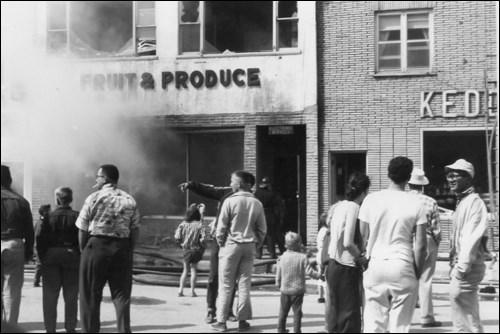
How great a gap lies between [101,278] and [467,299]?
3.43 m

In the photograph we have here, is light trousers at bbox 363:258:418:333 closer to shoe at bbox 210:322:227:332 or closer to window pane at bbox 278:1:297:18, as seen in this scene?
shoe at bbox 210:322:227:332

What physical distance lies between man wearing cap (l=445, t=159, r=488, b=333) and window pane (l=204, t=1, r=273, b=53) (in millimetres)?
11349

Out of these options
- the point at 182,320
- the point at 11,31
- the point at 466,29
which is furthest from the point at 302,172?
the point at 182,320

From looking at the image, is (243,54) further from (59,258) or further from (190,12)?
(59,258)

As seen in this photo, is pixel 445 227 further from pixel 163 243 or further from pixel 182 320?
pixel 182 320

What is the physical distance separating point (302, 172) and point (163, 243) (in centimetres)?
365

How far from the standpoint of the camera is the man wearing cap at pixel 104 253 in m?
7.12

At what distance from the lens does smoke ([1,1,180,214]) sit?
1499 centimetres

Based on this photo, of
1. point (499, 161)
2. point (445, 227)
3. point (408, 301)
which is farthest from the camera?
point (445, 227)

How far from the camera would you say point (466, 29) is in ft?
51.4

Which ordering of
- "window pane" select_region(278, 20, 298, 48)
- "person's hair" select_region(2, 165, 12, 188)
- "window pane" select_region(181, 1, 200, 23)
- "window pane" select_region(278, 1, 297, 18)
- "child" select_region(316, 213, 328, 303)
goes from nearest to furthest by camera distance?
"person's hair" select_region(2, 165, 12, 188) < "child" select_region(316, 213, 328, 303) < "window pane" select_region(278, 20, 298, 48) < "window pane" select_region(278, 1, 297, 18) < "window pane" select_region(181, 1, 200, 23)

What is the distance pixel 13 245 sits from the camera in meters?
7.41

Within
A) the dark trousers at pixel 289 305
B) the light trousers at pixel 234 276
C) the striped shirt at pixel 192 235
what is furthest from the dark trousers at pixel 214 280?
the striped shirt at pixel 192 235

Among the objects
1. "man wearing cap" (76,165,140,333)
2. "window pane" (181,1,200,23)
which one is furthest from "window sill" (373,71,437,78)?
"man wearing cap" (76,165,140,333)
